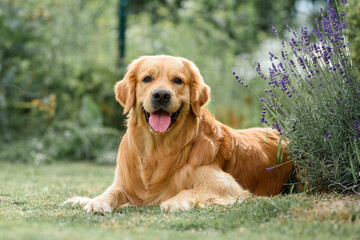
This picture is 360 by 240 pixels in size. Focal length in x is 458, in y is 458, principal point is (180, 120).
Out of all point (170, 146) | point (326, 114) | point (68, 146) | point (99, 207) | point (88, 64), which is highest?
point (88, 64)

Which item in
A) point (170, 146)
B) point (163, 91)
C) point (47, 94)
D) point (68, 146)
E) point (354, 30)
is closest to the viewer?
point (354, 30)

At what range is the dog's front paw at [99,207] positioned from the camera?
10.5 ft

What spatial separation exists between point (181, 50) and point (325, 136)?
5.54m

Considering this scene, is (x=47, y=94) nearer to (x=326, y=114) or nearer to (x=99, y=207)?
(x=99, y=207)

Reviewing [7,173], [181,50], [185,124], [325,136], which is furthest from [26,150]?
[325,136]

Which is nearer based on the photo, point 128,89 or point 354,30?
point 354,30

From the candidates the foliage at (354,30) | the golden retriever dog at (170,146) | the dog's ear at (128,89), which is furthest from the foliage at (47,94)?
the foliage at (354,30)

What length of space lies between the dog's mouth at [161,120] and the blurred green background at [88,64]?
9.93 feet

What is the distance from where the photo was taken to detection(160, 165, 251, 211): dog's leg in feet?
11.0

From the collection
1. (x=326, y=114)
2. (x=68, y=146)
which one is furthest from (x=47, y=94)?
(x=326, y=114)

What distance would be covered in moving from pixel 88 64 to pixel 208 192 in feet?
18.0

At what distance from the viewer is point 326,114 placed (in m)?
3.38

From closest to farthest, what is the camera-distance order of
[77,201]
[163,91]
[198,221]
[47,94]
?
[198,221] < [163,91] < [77,201] < [47,94]

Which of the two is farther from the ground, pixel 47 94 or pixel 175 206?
pixel 47 94
